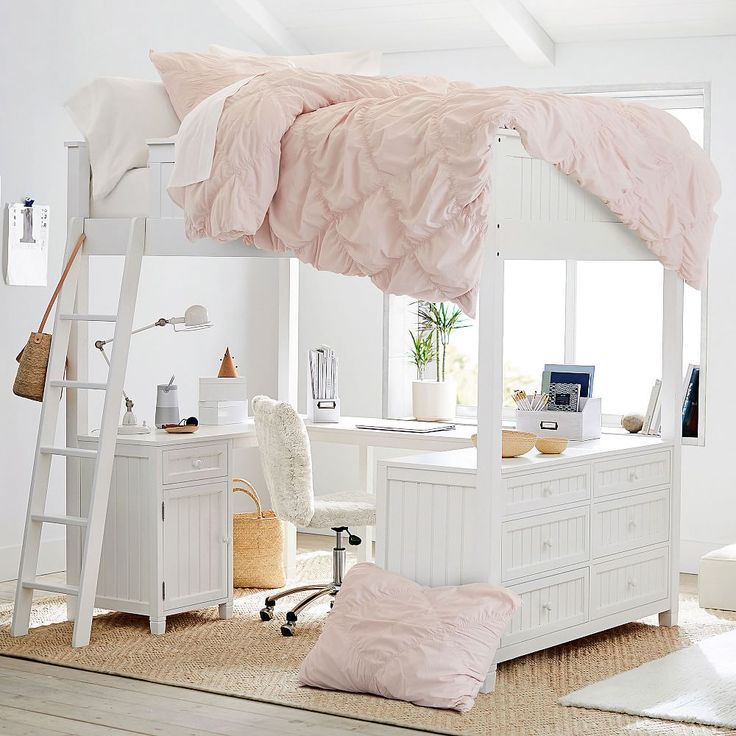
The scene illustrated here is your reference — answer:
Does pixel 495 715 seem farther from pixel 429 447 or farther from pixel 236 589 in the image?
pixel 236 589

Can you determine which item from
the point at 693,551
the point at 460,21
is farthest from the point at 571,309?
the point at 460,21

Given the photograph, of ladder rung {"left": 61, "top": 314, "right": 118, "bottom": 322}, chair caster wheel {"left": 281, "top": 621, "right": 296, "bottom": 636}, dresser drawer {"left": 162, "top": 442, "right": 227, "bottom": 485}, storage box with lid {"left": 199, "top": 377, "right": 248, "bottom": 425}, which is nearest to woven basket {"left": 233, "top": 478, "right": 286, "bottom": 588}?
storage box with lid {"left": 199, "top": 377, "right": 248, "bottom": 425}

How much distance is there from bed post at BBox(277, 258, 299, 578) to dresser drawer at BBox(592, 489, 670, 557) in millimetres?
1459

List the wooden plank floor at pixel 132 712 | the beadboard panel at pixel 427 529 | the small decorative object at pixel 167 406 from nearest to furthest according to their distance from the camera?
the wooden plank floor at pixel 132 712 → the beadboard panel at pixel 427 529 → the small decorative object at pixel 167 406

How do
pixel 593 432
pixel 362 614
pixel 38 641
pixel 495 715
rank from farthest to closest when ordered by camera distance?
pixel 593 432 < pixel 38 641 < pixel 362 614 < pixel 495 715

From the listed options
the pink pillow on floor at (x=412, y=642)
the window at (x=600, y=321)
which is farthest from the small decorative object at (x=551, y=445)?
the window at (x=600, y=321)

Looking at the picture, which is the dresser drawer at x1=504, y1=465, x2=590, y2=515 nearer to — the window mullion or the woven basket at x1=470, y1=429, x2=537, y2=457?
the woven basket at x1=470, y1=429, x2=537, y2=457

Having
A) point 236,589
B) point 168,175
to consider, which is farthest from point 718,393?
point 168,175

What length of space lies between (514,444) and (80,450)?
143 centimetres

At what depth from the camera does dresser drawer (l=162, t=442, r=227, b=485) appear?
4.39 metres

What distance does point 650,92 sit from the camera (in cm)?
558

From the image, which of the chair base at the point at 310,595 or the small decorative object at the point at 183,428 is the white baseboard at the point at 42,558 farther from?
the chair base at the point at 310,595

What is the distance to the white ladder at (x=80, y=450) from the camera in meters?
4.20

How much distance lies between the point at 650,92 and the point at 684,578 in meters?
2.10
